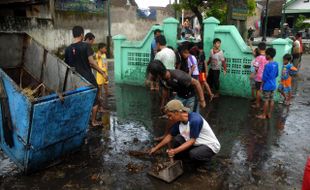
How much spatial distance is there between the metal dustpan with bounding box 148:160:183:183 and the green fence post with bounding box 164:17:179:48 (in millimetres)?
5280

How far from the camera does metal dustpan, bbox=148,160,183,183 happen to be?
386cm

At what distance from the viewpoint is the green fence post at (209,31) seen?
8078 millimetres

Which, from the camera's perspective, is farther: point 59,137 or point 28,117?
point 59,137

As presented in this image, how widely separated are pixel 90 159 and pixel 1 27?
9.40 meters

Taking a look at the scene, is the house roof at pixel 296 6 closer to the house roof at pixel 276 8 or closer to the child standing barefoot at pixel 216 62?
the house roof at pixel 276 8

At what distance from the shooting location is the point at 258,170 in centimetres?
423

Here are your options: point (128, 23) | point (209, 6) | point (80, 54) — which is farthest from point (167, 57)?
point (128, 23)

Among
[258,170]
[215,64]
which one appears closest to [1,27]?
[215,64]

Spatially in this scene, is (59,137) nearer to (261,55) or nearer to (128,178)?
(128,178)

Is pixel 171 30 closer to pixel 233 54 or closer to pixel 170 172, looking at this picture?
pixel 233 54

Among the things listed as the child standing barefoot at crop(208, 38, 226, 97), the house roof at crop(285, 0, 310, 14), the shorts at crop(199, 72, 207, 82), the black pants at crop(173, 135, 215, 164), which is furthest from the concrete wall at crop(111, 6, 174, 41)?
the black pants at crop(173, 135, 215, 164)

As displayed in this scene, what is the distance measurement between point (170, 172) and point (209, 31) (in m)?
5.19

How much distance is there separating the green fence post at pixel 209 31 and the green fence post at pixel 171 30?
0.87 m

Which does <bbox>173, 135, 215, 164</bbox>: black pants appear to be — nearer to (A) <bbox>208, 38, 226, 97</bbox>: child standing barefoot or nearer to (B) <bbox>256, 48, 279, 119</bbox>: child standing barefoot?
(B) <bbox>256, 48, 279, 119</bbox>: child standing barefoot
